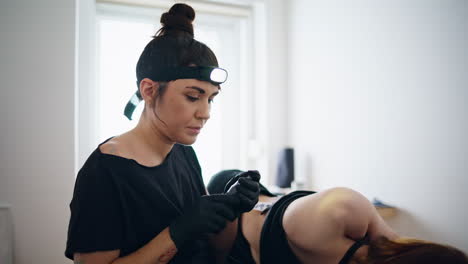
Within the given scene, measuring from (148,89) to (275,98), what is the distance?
6.27ft

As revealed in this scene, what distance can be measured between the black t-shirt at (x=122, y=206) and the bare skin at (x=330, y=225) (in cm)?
34

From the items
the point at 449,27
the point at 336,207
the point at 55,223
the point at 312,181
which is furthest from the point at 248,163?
the point at 336,207

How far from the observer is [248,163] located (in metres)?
→ 2.74

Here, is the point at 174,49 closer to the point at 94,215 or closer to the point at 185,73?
the point at 185,73

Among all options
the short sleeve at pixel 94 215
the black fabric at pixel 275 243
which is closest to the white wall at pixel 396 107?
the black fabric at pixel 275 243

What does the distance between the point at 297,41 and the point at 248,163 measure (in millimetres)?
1201

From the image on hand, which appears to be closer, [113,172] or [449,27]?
[113,172]

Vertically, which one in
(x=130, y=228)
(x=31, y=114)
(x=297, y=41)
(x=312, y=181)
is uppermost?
(x=297, y=41)

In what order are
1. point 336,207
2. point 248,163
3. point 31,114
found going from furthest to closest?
point 248,163, point 31,114, point 336,207

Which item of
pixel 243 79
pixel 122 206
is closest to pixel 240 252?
pixel 122 206

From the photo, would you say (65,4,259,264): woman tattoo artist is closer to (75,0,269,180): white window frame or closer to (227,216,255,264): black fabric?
(227,216,255,264): black fabric

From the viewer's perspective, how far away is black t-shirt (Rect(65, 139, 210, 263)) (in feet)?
2.34

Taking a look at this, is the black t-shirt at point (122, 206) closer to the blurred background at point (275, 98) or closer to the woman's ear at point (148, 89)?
the woman's ear at point (148, 89)

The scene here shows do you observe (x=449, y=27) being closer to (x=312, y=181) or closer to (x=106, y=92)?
(x=312, y=181)
